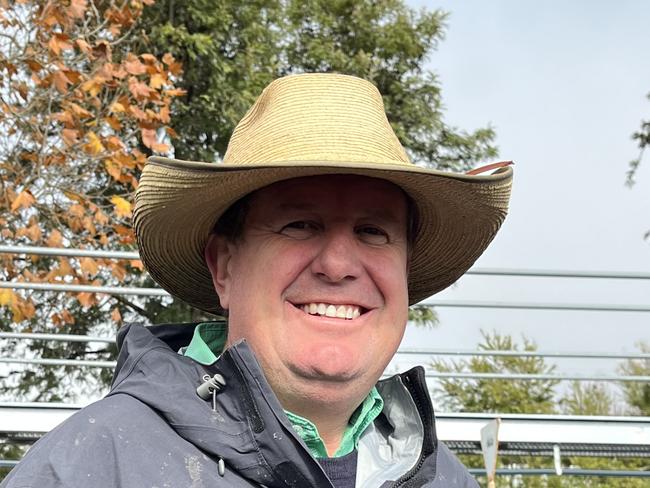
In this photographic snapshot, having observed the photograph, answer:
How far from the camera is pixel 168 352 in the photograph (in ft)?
5.67

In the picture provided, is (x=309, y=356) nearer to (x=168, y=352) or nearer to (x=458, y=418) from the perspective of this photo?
(x=168, y=352)

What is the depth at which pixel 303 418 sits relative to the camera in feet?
6.15

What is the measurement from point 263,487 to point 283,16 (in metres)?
14.0

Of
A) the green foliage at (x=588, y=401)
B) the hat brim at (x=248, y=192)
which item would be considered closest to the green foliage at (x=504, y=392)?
the green foliage at (x=588, y=401)

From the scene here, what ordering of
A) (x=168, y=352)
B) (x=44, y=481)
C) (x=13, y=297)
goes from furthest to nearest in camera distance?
(x=13, y=297) < (x=168, y=352) < (x=44, y=481)

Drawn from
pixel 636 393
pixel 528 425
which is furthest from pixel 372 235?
pixel 636 393

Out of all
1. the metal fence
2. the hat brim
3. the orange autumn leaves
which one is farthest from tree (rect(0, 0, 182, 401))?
the hat brim

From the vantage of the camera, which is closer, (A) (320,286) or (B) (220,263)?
(A) (320,286)

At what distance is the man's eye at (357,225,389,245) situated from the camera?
1958mm

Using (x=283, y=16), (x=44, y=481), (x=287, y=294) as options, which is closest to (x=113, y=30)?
(x=287, y=294)

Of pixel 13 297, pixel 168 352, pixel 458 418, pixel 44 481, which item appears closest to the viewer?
pixel 44 481

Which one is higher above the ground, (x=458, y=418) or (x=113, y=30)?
(x=113, y=30)

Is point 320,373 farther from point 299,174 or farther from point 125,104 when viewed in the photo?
point 125,104

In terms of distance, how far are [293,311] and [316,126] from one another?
1.35 feet
